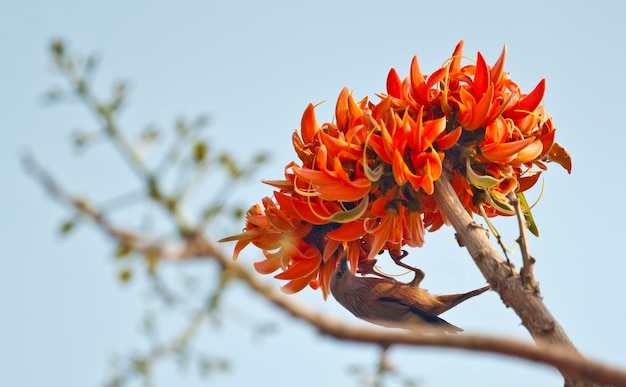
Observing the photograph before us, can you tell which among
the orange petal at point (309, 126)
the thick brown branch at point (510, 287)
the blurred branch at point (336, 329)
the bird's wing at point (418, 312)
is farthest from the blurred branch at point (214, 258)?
the bird's wing at point (418, 312)

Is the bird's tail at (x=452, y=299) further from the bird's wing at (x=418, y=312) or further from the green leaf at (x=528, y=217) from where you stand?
the green leaf at (x=528, y=217)

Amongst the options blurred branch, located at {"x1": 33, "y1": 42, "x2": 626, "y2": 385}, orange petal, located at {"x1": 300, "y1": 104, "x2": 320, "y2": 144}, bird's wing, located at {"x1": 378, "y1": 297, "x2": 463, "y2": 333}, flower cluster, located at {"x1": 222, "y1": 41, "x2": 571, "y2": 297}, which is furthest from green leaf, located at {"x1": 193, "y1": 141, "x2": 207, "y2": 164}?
bird's wing, located at {"x1": 378, "y1": 297, "x2": 463, "y2": 333}

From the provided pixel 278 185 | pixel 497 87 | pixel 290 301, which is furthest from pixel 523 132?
pixel 290 301

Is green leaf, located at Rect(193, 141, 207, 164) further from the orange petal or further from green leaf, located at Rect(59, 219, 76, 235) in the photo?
the orange petal

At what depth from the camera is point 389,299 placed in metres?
3.56

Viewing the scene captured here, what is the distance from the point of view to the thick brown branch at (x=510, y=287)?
6.98 feet

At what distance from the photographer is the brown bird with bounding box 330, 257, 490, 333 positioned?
3475 mm

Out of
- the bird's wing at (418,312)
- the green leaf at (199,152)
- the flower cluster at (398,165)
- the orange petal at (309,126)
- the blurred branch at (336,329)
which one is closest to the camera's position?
the blurred branch at (336,329)

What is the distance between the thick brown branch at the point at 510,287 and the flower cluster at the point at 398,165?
16 cm

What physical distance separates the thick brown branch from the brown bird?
3.15 ft

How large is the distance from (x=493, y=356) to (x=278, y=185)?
1894mm

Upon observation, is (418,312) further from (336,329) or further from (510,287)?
(336,329)

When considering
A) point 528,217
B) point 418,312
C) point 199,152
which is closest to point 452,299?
point 418,312

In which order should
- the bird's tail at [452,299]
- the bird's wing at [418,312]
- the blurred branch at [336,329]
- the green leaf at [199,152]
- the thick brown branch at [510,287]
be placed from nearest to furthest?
the blurred branch at [336,329] < the green leaf at [199,152] < the thick brown branch at [510,287] < the bird's wing at [418,312] < the bird's tail at [452,299]
